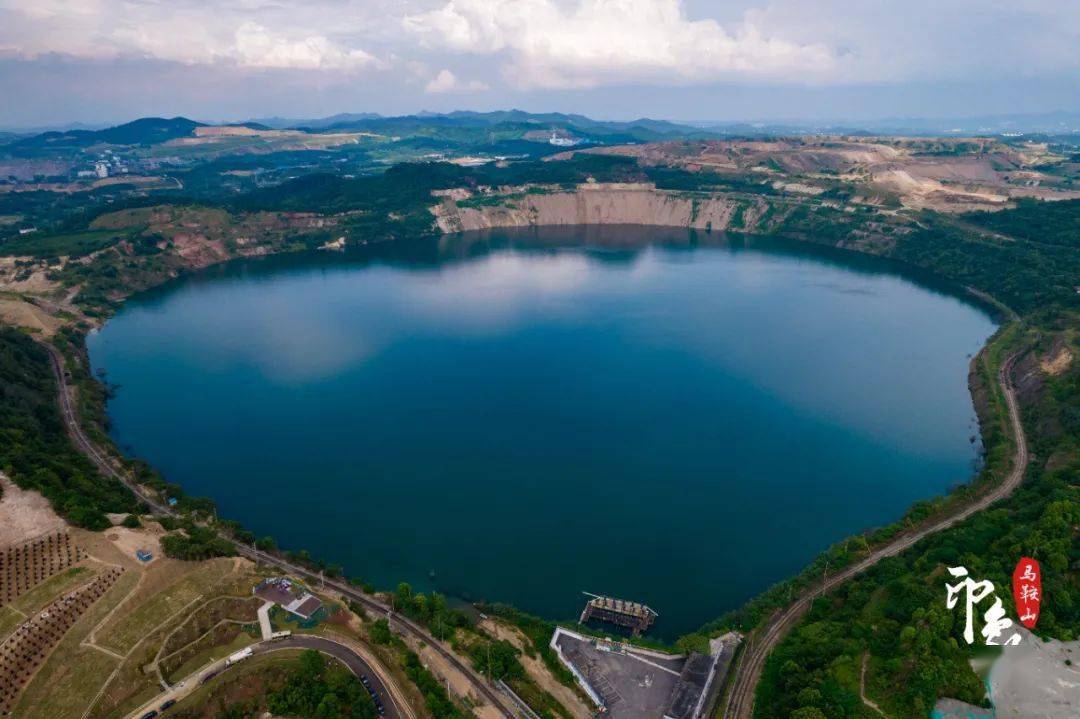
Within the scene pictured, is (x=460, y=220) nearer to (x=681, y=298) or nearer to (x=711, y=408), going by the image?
(x=681, y=298)

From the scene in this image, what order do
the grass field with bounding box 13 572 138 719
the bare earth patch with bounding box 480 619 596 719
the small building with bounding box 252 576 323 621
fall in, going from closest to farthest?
the grass field with bounding box 13 572 138 719, the bare earth patch with bounding box 480 619 596 719, the small building with bounding box 252 576 323 621

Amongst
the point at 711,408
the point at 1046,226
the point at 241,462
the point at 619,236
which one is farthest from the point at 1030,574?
the point at 619,236

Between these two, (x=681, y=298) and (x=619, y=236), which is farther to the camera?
(x=619, y=236)

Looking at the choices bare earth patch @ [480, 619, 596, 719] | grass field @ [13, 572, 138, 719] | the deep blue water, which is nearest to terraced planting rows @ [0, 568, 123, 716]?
grass field @ [13, 572, 138, 719]

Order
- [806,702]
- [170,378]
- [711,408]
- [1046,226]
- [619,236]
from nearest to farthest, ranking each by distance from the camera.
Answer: [806,702] < [711,408] < [170,378] < [1046,226] < [619,236]

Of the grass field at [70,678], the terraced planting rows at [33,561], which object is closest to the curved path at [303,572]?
the terraced planting rows at [33,561]

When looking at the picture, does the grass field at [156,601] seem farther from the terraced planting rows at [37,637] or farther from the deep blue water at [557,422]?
the deep blue water at [557,422]

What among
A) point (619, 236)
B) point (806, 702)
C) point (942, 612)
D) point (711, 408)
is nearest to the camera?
point (806, 702)

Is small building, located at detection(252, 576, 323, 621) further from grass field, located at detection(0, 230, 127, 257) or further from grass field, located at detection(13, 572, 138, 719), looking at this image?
grass field, located at detection(0, 230, 127, 257)
